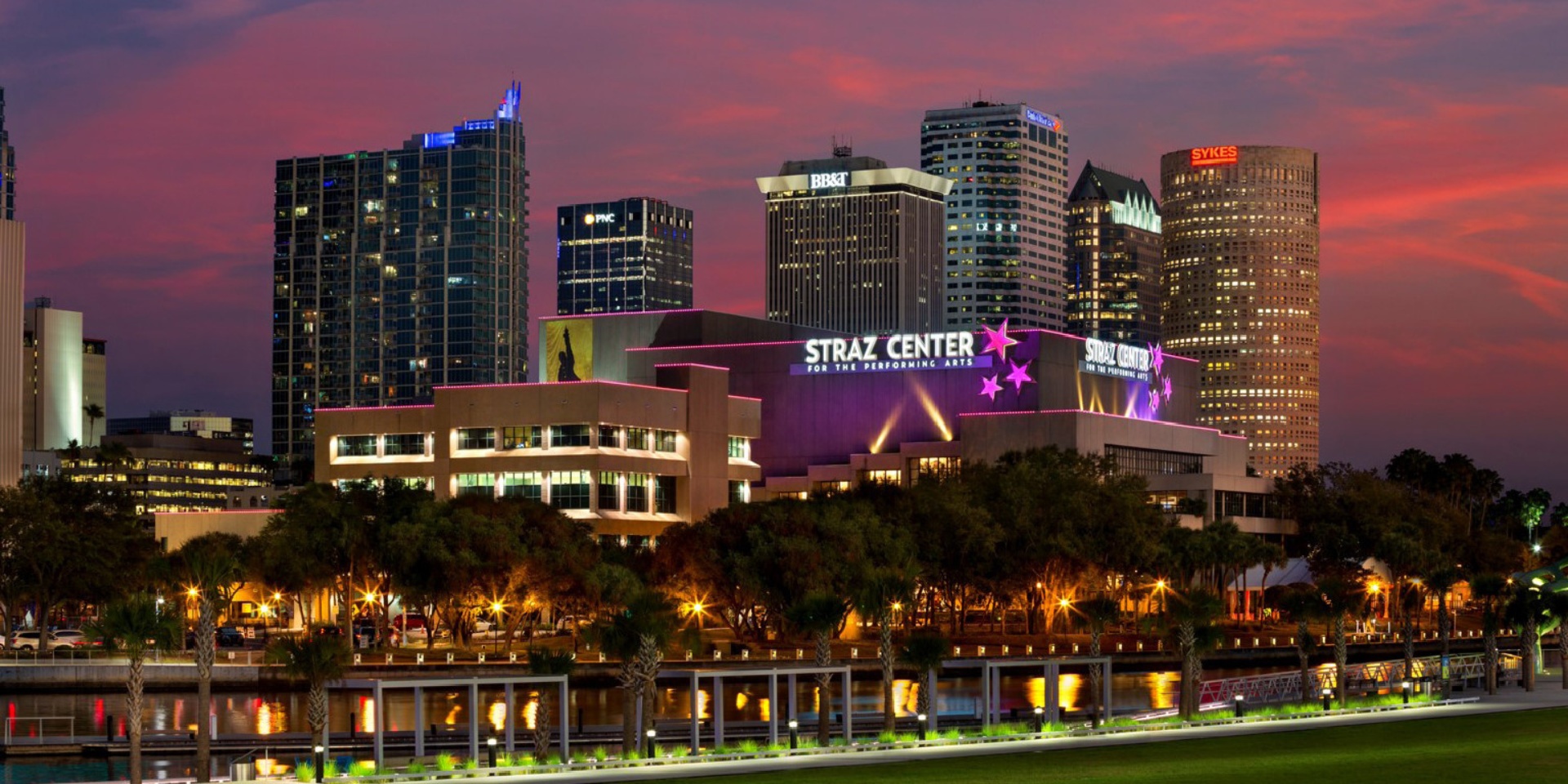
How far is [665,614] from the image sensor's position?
78.5m

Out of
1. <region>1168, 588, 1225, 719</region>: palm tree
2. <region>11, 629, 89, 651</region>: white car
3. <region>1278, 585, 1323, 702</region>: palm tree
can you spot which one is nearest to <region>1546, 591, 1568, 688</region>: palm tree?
<region>1278, 585, 1323, 702</region>: palm tree

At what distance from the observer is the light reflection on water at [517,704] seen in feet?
322

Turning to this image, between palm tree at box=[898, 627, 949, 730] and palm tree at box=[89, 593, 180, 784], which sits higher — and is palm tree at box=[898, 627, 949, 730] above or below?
below

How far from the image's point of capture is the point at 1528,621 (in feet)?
344

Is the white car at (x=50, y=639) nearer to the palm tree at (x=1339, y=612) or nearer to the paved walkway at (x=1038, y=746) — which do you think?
the palm tree at (x=1339, y=612)

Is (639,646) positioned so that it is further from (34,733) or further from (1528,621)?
(1528,621)

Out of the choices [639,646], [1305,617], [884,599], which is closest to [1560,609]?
[1305,617]

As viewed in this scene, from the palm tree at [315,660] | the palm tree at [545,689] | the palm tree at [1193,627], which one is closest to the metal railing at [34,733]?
the palm tree at [315,660]

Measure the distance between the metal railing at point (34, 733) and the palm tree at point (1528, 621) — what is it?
6935 centimetres

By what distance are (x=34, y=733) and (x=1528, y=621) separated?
73.1 metres

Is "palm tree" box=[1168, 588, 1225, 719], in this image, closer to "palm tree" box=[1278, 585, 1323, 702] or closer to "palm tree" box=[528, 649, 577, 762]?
"palm tree" box=[1278, 585, 1323, 702]

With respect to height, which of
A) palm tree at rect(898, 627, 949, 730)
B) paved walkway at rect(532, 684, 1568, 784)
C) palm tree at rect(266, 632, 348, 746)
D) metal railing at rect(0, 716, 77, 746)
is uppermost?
palm tree at rect(266, 632, 348, 746)

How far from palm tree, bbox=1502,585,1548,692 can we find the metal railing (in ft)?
228

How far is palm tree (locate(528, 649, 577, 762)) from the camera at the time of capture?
69.5 m
